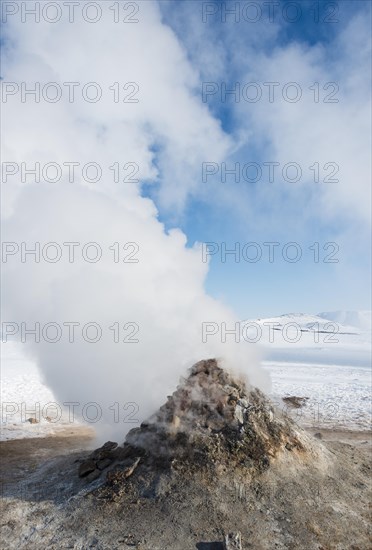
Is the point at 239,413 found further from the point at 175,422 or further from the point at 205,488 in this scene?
the point at 205,488

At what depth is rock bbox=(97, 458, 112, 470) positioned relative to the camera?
9.98 m

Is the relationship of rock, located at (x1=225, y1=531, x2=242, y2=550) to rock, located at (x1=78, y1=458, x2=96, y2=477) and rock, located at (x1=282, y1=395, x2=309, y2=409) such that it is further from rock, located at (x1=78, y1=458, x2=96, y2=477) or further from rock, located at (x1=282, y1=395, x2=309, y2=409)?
rock, located at (x1=282, y1=395, x2=309, y2=409)

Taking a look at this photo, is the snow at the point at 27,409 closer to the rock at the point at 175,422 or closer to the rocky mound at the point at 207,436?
the rocky mound at the point at 207,436

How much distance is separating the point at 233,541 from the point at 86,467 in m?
4.45

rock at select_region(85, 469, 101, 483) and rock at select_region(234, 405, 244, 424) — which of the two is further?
rock at select_region(234, 405, 244, 424)

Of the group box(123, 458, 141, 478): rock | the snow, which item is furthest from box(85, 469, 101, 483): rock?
the snow

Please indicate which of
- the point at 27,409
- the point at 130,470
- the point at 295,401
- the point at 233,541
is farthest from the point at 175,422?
the point at 295,401

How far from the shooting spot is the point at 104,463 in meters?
10.0

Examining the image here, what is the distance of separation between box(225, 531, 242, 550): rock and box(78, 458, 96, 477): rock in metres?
4.12

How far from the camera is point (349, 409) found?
21.6 m

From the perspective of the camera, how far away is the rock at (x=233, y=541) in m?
7.17

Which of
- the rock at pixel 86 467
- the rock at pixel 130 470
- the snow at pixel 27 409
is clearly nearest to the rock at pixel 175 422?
the rock at pixel 130 470

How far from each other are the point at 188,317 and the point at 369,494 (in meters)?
6.63

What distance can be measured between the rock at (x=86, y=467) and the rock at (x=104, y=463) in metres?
0.14
